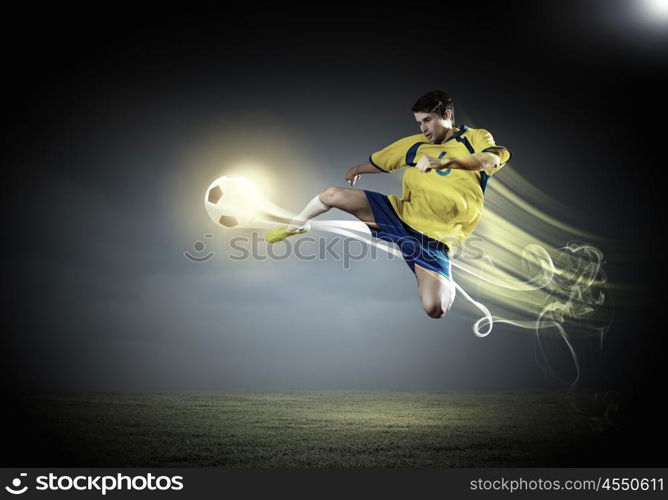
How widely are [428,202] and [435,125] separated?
49cm

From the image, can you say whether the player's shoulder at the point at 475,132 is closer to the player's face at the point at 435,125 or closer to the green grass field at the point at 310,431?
the player's face at the point at 435,125

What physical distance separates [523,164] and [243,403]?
3.52 meters

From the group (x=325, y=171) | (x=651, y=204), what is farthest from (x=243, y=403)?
(x=651, y=204)

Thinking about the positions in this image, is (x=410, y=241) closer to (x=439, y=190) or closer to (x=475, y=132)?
(x=439, y=190)

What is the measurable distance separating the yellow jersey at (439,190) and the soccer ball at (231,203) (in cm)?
88

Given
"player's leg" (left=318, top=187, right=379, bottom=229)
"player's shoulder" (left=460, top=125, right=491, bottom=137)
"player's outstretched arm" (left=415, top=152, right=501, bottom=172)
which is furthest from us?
"player's leg" (left=318, top=187, right=379, bottom=229)

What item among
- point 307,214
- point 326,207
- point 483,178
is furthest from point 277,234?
point 483,178

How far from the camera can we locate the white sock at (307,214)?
389cm

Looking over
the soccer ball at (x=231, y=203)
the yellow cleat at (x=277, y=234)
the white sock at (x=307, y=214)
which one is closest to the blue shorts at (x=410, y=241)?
the white sock at (x=307, y=214)

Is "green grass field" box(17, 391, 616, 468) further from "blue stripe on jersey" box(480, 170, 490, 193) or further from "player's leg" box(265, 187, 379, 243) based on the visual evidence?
"blue stripe on jersey" box(480, 170, 490, 193)

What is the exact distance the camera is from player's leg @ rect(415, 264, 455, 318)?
12.4 ft

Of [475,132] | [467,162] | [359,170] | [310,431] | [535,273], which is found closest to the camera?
[467,162]

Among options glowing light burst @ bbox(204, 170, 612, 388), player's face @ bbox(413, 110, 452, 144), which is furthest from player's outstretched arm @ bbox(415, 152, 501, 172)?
glowing light burst @ bbox(204, 170, 612, 388)

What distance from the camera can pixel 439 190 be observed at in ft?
12.8
